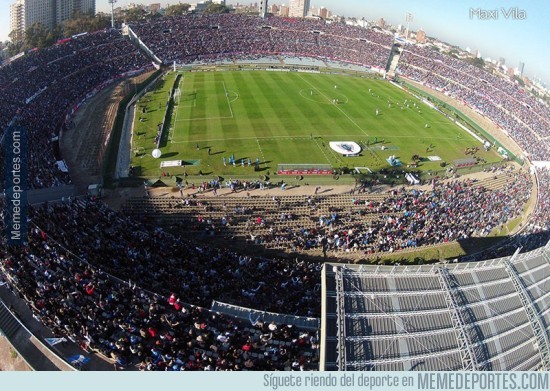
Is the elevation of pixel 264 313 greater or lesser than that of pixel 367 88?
lesser

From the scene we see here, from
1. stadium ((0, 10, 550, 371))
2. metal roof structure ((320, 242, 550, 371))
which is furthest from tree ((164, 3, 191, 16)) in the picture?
metal roof structure ((320, 242, 550, 371))

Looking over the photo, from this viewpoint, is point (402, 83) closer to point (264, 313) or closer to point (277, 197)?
point (277, 197)

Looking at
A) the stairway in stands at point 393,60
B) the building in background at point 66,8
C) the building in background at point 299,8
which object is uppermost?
the building in background at point 299,8

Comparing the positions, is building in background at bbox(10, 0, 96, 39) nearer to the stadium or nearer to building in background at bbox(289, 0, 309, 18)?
the stadium

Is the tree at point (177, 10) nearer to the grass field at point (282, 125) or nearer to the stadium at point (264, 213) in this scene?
the stadium at point (264, 213)

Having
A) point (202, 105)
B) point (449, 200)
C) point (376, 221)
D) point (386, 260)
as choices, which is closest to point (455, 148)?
point (449, 200)

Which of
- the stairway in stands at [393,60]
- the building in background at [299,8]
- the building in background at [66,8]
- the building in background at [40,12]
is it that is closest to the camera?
the stairway in stands at [393,60]

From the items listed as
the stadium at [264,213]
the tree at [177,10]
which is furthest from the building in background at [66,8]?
the stadium at [264,213]
